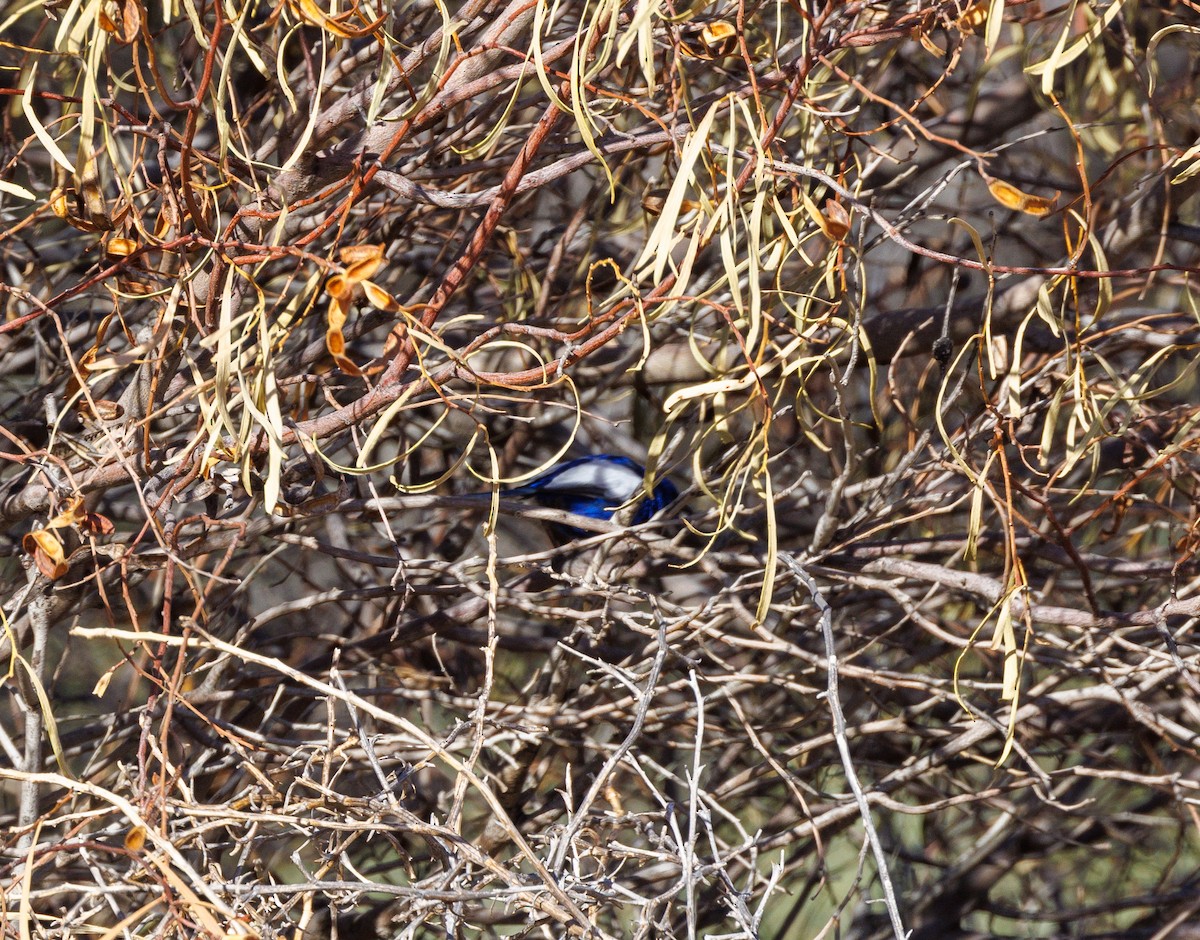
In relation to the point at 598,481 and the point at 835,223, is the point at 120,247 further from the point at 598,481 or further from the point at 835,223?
the point at 598,481

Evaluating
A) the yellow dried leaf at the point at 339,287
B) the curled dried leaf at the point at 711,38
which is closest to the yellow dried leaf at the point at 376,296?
the yellow dried leaf at the point at 339,287

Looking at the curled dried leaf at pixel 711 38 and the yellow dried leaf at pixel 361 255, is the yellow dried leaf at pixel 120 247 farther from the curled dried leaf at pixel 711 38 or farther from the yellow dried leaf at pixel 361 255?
the curled dried leaf at pixel 711 38

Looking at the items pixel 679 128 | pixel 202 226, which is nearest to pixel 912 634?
pixel 679 128

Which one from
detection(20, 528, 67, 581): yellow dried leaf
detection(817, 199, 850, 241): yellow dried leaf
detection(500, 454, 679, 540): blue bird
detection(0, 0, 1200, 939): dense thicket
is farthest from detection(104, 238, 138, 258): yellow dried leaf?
detection(500, 454, 679, 540): blue bird

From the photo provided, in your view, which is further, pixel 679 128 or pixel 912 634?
pixel 912 634

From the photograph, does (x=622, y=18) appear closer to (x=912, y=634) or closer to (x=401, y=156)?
(x=401, y=156)

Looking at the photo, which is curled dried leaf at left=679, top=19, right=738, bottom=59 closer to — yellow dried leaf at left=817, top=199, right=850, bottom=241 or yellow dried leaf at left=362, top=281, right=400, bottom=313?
yellow dried leaf at left=817, top=199, right=850, bottom=241
